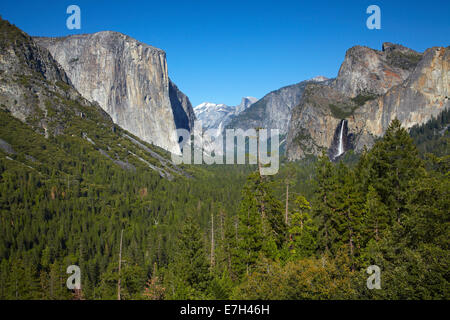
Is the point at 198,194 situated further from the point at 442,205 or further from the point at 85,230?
the point at 442,205

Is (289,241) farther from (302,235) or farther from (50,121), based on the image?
(50,121)

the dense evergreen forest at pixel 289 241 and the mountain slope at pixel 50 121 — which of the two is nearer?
the dense evergreen forest at pixel 289 241

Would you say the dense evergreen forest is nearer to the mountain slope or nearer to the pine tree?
the pine tree

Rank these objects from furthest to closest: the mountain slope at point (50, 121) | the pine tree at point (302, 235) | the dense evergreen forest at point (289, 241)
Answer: the mountain slope at point (50, 121) → the pine tree at point (302, 235) → the dense evergreen forest at point (289, 241)

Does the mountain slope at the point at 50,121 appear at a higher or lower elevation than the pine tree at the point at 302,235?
higher

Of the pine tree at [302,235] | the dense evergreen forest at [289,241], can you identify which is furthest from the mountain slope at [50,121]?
the pine tree at [302,235]

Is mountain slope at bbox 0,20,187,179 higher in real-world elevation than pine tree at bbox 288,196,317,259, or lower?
higher

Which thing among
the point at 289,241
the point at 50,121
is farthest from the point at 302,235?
the point at 50,121

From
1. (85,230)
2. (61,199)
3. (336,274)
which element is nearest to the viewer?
(336,274)

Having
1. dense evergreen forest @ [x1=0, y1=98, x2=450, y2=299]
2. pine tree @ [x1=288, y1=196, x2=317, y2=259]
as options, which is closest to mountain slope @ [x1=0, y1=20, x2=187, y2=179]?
dense evergreen forest @ [x1=0, y1=98, x2=450, y2=299]

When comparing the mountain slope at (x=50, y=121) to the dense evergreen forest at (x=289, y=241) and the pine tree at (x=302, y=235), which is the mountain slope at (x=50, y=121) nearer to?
the dense evergreen forest at (x=289, y=241)
